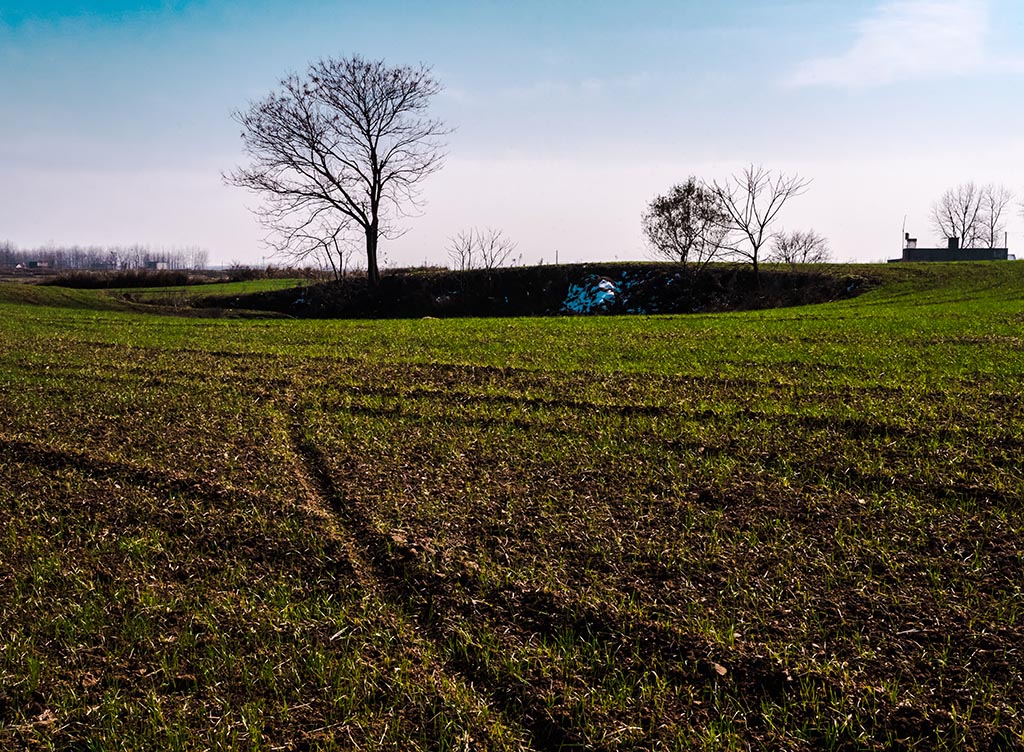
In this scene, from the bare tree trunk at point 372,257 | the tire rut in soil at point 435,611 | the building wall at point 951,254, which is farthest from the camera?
the building wall at point 951,254

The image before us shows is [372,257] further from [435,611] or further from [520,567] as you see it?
[435,611]

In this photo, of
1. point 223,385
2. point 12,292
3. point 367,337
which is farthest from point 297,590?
point 12,292

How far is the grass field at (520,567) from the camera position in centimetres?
339

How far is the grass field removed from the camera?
3393 mm

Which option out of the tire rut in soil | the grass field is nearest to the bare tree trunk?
the grass field

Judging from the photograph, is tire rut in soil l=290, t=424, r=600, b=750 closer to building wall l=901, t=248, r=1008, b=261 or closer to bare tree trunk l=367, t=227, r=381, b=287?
bare tree trunk l=367, t=227, r=381, b=287

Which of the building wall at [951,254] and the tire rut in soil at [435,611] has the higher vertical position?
the building wall at [951,254]

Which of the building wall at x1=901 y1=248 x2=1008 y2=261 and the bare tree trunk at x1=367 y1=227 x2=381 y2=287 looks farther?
the building wall at x1=901 y1=248 x2=1008 y2=261

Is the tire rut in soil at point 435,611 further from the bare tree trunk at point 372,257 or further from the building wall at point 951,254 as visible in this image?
the building wall at point 951,254

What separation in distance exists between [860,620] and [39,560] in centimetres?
536

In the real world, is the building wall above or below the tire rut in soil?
above

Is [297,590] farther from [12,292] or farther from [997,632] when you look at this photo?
[12,292]

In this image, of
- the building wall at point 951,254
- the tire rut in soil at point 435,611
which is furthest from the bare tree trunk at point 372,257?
the building wall at point 951,254

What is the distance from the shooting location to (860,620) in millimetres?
4047
